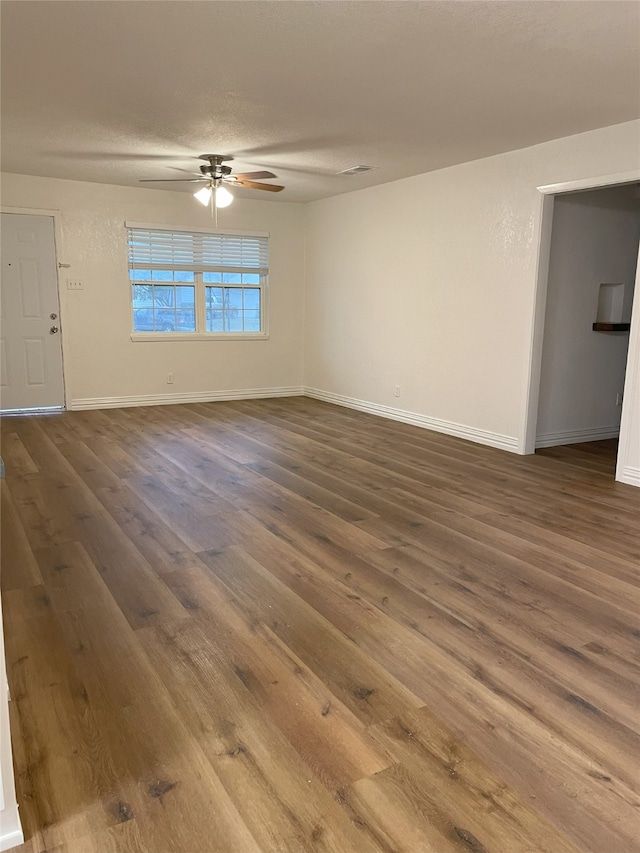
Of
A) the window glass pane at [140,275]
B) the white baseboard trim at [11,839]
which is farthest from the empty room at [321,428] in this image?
the window glass pane at [140,275]

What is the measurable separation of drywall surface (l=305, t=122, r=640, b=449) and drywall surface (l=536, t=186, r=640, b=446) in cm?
36

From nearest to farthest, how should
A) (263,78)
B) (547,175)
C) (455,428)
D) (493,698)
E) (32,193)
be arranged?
(493,698), (263,78), (547,175), (455,428), (32,193)

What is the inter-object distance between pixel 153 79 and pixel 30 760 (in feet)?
11.2

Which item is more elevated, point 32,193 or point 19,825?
point 32,193

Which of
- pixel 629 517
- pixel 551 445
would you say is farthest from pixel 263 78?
pixel 551 445

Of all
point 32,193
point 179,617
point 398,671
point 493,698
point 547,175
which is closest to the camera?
point 493,698

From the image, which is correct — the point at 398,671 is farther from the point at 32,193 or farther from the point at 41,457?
the point at 32,193

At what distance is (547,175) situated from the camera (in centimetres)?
474

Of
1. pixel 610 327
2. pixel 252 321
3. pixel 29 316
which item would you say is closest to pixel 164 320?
pixel 252 321

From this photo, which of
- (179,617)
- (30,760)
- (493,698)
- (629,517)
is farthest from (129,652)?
(629,517)

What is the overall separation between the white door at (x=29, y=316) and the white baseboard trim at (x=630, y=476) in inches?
228

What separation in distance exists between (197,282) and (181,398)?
4.85 ft

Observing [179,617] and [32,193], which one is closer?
[179,617]

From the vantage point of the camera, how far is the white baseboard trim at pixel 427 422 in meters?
5.45
